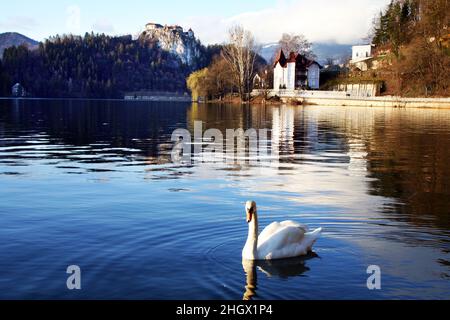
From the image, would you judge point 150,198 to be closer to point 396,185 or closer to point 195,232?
point 195,232

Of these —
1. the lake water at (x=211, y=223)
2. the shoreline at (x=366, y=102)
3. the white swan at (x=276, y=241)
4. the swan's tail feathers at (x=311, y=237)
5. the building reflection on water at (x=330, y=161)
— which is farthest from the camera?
the shoreline at (x=366, y=102)

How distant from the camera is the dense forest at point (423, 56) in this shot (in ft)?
427

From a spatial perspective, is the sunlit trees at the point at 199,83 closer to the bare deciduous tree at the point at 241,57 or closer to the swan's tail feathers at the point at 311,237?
the bare deciduous tree at the point at 241,57

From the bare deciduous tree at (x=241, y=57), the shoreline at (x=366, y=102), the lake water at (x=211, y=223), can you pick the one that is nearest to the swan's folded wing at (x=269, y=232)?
the lake water at (x=211, y=223)

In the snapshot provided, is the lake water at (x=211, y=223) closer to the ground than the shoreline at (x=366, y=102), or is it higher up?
closer to the ground

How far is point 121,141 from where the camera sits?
4459cm

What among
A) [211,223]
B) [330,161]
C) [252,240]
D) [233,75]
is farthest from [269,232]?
[233,75]

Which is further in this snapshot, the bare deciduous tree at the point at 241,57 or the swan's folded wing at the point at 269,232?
the bare deciduous tree at the point at 241,57

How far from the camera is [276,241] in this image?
13617 millimetres

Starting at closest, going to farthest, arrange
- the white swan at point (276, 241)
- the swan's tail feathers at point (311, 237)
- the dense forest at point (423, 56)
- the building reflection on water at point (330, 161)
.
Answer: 1. the white swan at point (276, 241)
2. the swan's tail feathers at point (311, 237)
3. the building reflection on water at point (330, 161)
4. the dense forest at point (423, 56)

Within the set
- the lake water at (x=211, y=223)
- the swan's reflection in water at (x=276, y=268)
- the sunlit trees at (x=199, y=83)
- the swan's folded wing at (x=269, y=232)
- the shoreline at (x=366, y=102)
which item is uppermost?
the sunlit trees at (x=199, y=83)

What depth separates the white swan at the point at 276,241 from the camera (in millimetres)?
13266

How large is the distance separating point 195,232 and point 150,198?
5.37 m

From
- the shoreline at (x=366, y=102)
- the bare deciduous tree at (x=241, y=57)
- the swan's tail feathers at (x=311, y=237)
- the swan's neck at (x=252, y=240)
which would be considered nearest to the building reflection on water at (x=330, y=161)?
the swan's tail feathers at (x=311, y=237)
